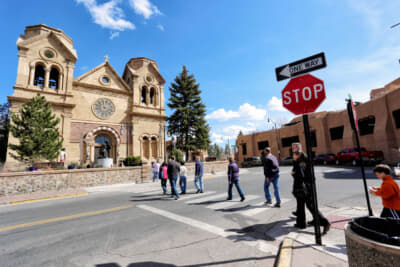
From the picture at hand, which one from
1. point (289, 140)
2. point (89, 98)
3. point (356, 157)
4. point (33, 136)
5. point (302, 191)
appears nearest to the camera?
point (302, 191)

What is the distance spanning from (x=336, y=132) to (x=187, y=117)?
2324cm

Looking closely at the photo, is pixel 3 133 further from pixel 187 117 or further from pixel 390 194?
pixel 390 194

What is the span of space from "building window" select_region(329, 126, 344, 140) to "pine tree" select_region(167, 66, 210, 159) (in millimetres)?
19842

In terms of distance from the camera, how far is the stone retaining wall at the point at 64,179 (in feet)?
39.9

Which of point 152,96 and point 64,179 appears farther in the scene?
point 152,96

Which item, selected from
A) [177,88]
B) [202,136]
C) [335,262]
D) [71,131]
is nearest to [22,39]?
[71,131]

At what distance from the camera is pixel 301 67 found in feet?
11.8

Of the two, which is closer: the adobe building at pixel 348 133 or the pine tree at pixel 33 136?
the pine tree at pixel 33 136

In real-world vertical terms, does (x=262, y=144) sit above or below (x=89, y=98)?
below

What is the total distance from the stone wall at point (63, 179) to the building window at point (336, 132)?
95.4ft

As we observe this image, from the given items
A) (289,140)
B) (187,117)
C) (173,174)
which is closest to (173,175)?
(173,174)

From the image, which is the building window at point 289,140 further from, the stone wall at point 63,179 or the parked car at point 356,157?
the stone wall at point 63,179

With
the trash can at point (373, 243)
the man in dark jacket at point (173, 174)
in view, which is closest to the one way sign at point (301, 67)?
the trash can at point (373, 243)

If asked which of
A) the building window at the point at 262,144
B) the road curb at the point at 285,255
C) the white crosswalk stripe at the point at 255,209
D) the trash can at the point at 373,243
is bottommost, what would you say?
the white crosswalk stripe at the point at 255,209
